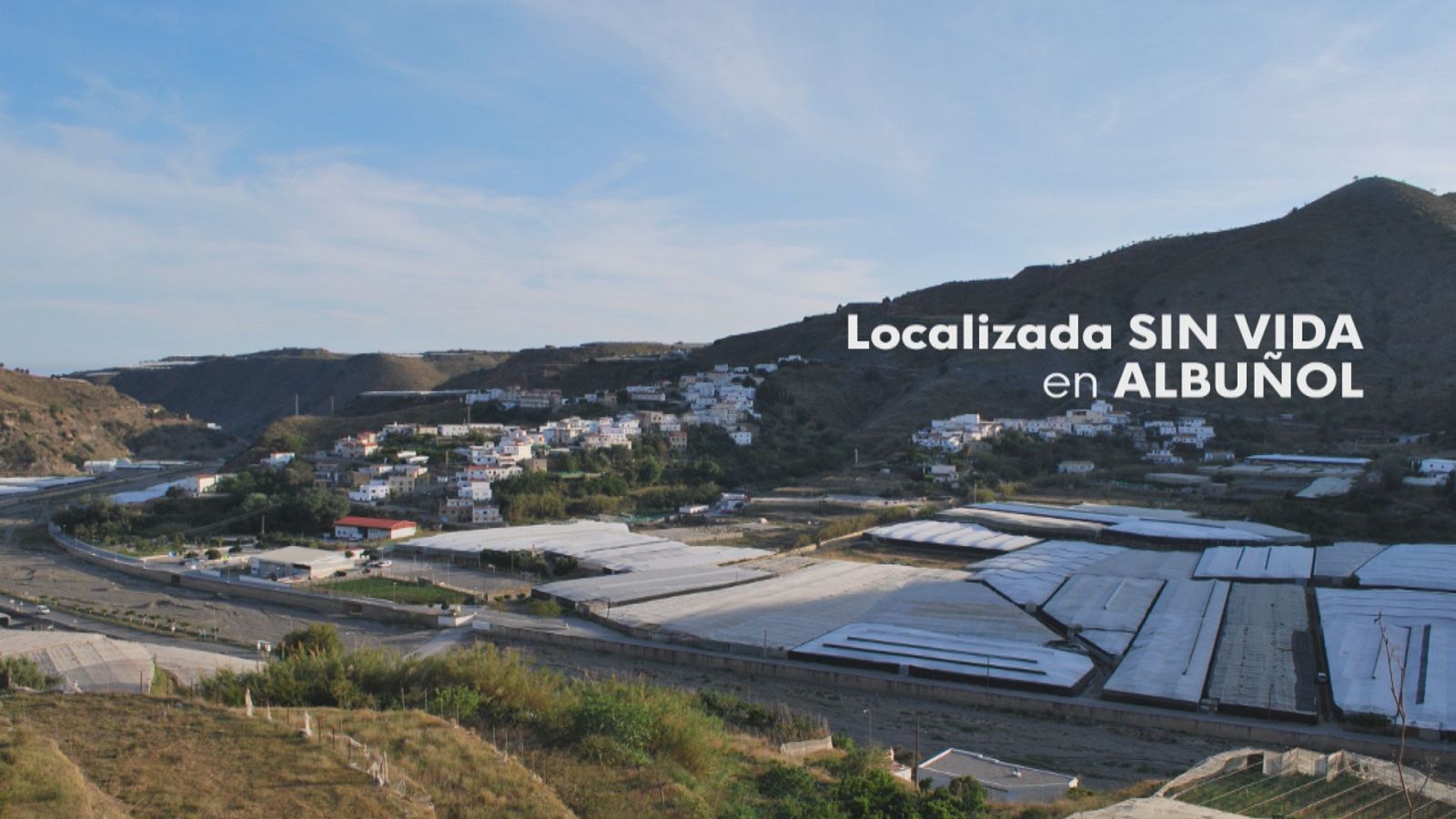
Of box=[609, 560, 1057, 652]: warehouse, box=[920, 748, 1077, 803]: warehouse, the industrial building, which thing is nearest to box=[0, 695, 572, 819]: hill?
box=[920, 748, 1077, 803]: warehouse

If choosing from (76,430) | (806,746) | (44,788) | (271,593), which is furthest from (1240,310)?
(76,430)

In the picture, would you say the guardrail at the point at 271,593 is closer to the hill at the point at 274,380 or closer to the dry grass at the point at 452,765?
the dry grass at the point at 452,765

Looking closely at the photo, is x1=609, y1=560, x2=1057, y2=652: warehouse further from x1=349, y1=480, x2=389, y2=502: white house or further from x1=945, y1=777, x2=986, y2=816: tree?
x1=349, y1=480, x2=389, y2=502: white house

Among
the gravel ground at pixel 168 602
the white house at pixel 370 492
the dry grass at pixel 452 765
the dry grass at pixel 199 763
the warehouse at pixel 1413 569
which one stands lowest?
the gravel ground at pixel 168 602

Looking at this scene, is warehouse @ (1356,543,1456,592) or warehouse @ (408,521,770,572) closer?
warehouse @ (1356,543,1456,592)

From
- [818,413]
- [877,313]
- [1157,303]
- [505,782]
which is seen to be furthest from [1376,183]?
[505,782]

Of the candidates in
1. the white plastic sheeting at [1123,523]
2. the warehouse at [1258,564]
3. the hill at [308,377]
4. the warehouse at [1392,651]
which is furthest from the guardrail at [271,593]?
the hill at [308,377]
